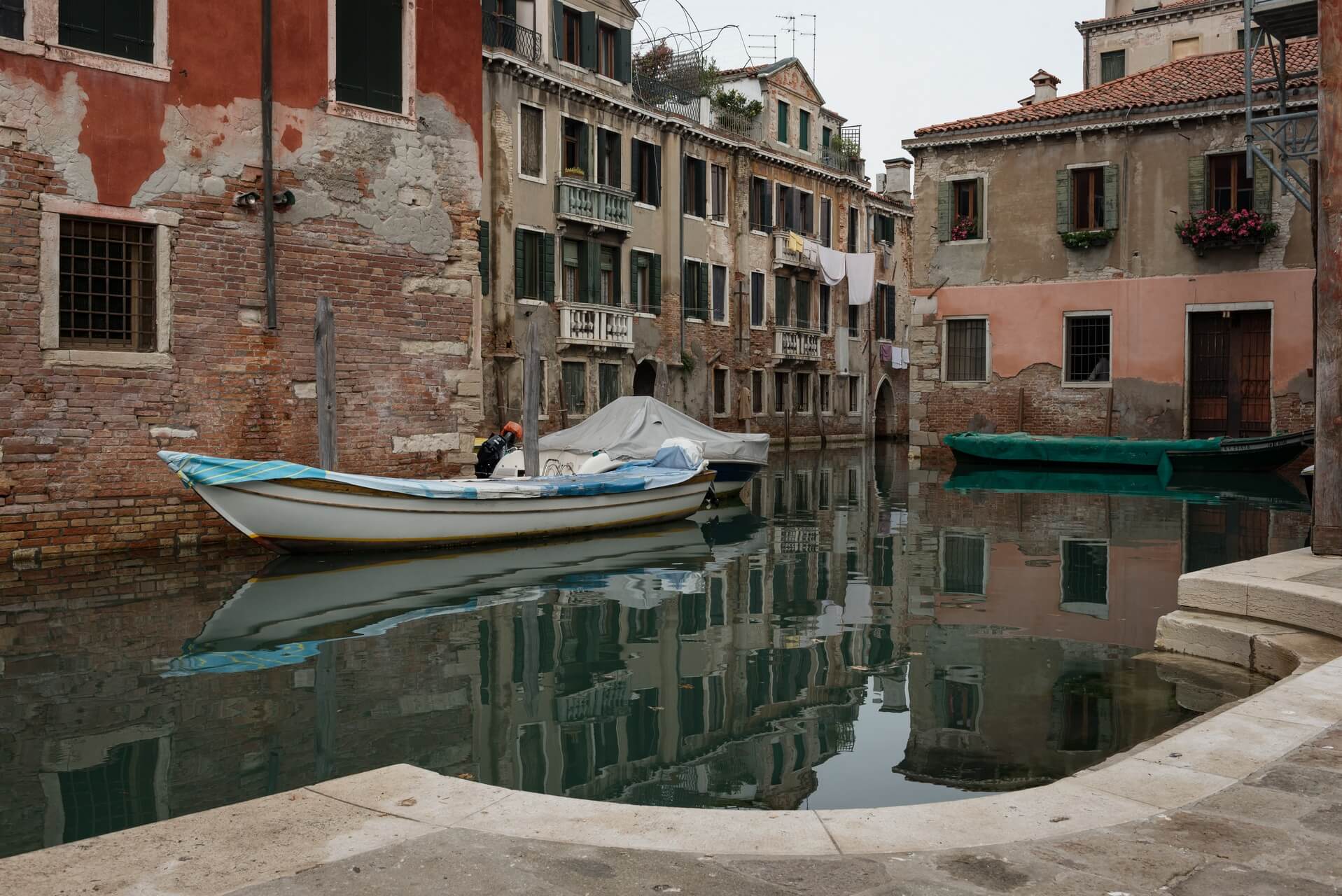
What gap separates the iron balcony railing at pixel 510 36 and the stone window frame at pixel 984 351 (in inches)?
397

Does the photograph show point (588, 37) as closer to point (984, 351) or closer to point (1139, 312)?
point (984, 351)

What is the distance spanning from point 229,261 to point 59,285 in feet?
5.26

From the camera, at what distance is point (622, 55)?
2805cm

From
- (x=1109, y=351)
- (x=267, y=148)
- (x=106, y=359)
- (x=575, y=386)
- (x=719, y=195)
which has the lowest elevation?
(x=106, y=359)

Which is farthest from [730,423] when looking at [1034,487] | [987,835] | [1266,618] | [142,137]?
[987,835]

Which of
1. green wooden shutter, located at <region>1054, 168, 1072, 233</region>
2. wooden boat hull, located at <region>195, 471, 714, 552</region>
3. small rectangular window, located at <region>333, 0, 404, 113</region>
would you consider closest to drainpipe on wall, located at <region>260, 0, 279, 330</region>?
small rectangular window, located at <region>333, 0, 404, 113</region>

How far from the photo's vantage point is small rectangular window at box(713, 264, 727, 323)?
3203 centimetres

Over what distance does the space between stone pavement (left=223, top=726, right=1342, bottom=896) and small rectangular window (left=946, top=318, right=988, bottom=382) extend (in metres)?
21.8

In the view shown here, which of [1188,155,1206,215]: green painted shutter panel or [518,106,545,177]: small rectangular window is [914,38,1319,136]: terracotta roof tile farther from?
[518,106,545,177]: small rectangular window

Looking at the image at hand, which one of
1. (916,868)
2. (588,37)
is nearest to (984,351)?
(588,37)

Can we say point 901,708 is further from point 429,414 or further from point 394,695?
point 429,414

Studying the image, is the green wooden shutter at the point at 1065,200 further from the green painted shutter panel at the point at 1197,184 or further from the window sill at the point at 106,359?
the window sill at the point at 106,359

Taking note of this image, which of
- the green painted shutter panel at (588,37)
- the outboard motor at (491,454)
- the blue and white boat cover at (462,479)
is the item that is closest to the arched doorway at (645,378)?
the green painted shutter panel at (588,37)

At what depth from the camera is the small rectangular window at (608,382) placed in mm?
27875
